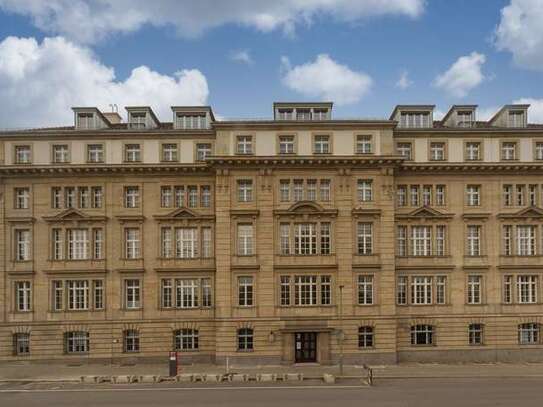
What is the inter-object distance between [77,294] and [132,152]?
41.2 feet

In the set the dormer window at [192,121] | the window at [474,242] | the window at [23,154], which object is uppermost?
the dormer window at [192,121]

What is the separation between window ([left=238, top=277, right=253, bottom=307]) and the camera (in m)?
39.9

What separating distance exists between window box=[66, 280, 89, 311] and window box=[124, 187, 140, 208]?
7.29m

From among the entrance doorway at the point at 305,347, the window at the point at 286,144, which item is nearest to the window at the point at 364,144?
the window at the point at 286,144

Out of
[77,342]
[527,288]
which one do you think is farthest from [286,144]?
[77,342]

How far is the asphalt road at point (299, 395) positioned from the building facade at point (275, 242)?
7303 mm

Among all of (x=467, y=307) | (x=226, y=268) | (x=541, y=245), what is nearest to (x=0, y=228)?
(x=226, y=268)

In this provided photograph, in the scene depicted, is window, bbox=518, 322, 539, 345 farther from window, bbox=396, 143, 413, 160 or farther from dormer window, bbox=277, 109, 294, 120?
dormer window, bbox=277, 109, 294, 120

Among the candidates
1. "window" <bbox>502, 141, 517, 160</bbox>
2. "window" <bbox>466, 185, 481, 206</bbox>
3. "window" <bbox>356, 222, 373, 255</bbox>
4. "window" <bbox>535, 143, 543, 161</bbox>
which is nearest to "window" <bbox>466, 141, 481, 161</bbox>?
"window" <bbox>502, 141, 517, 160</bbox>

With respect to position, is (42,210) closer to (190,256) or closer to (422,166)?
(190,256)

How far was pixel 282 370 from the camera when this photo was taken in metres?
37.6

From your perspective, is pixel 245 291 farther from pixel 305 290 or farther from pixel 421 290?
pixel 421 290

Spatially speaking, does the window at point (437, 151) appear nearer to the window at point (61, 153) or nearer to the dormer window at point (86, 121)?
the dormer window at point (86, 121)

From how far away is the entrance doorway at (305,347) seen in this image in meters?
39.7
